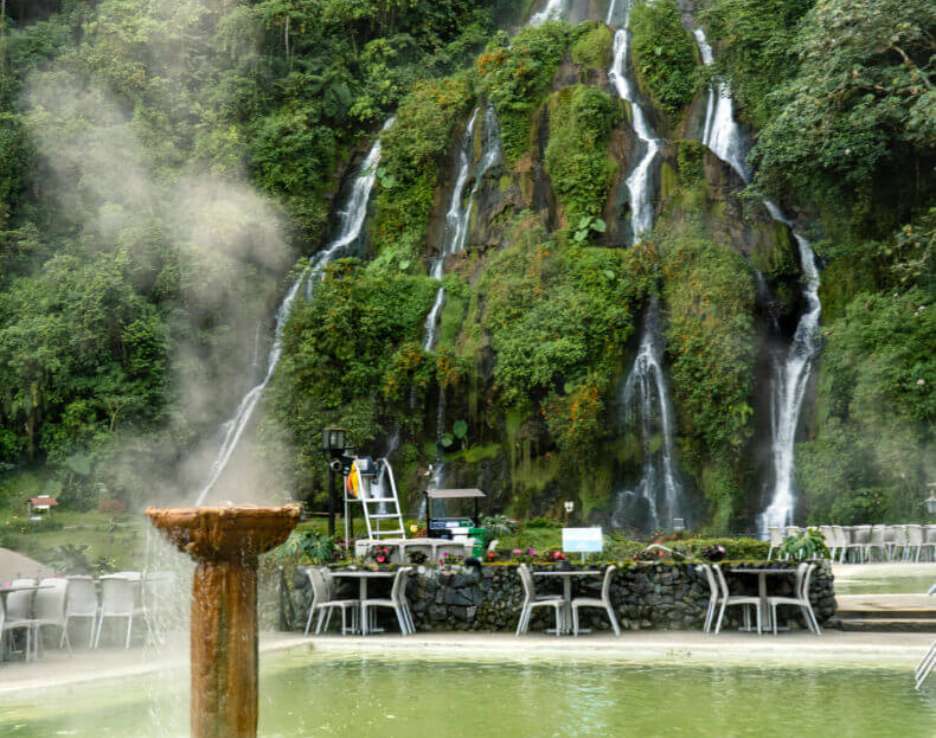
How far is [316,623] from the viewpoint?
16.1 metres

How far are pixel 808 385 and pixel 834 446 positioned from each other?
2.23 meters

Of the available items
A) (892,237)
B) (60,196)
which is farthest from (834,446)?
(60,196)

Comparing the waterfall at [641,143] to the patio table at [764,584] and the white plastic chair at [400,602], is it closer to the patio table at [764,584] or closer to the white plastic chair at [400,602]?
the patio table at [764,584]

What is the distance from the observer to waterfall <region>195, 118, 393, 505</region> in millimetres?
28969

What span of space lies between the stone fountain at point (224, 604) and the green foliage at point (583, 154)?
74.5 ft

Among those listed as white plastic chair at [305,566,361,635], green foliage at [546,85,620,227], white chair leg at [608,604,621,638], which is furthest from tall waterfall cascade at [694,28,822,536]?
white plastic chair at [305,566,361,635]

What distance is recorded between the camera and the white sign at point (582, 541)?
50.9 feet

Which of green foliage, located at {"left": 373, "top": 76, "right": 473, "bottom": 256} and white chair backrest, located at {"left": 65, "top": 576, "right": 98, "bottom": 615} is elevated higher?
green foliage, located at {"left": 373, "top": 76, "right": 473, "bottom": 256}

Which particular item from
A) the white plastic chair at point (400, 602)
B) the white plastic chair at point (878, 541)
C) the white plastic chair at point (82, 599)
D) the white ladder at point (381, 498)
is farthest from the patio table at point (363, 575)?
the white plastic chair at point (878, 541)

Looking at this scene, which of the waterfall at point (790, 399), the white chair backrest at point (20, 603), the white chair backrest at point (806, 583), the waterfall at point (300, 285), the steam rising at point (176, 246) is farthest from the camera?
the steam rising at point (176, 246)

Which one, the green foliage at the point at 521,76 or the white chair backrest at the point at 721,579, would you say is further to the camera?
the green foliage at the point at 521,76

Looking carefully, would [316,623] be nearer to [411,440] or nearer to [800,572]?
[800,572]

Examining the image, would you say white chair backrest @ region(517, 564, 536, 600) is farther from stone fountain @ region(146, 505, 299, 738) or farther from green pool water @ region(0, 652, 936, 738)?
stone fountain @ region(146, 505, 299, 738)

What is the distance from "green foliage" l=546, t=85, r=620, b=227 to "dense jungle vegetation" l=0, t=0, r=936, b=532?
9 centimetres
